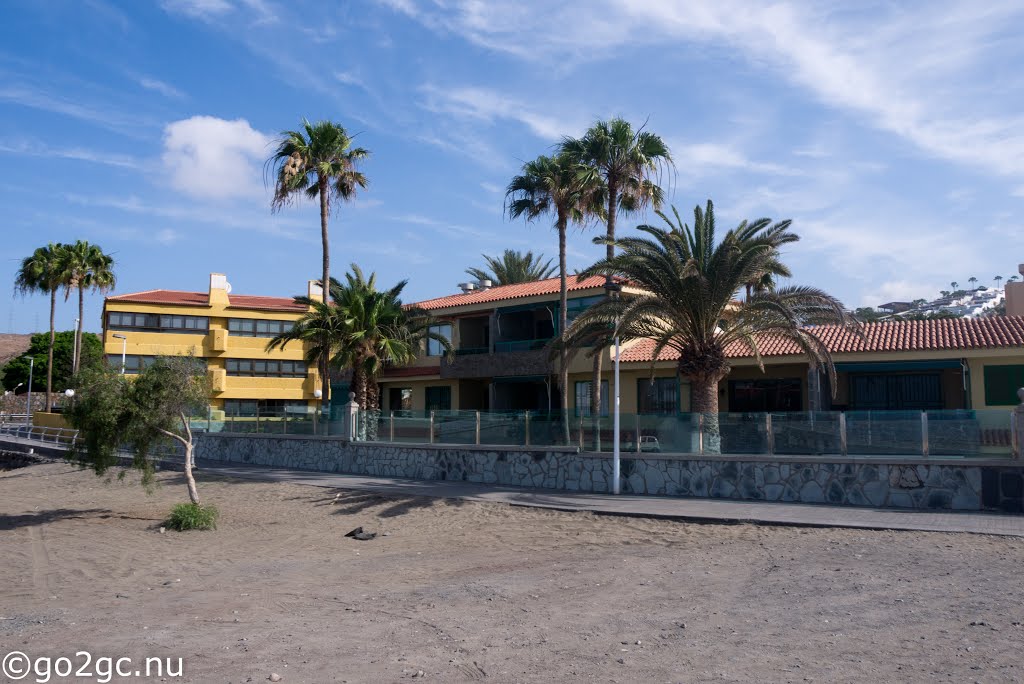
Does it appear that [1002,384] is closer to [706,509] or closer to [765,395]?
[765,395]

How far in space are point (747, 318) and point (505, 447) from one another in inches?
310

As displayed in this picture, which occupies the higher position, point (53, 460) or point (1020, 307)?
point (1020, 307)

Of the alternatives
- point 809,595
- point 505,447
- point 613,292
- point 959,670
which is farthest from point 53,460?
point 959,670

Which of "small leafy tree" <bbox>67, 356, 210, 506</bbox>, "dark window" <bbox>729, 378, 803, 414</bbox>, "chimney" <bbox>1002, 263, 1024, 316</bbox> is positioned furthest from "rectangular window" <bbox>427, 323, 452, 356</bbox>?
"chimney" <bbox>1002, 263, 1024, 316</bbox>

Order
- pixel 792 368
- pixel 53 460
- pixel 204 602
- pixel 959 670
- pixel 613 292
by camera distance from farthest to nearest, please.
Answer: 1. pixel 53 460
2. pixel 792 368
3. pixel 613 292
4. pixel 204 602
5. pixel 959 670

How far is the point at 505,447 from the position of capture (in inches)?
957

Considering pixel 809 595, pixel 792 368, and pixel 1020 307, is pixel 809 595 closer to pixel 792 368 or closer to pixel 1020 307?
pixel 792 368

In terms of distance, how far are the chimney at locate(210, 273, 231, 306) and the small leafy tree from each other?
109ft

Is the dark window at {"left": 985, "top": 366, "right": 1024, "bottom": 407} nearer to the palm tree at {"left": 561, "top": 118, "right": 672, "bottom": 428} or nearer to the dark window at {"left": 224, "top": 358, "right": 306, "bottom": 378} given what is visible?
the palm tree at {"left": 561, "top": 118, "right": 672, "bottom": 428}

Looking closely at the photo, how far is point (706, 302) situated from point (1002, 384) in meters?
11.1

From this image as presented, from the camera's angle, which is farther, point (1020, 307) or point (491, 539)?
point (1020, 307)

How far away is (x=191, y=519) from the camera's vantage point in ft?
65.1

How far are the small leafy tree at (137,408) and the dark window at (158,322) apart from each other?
108 ft

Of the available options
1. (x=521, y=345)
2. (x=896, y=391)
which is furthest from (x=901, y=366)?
(x=521, y=345)
